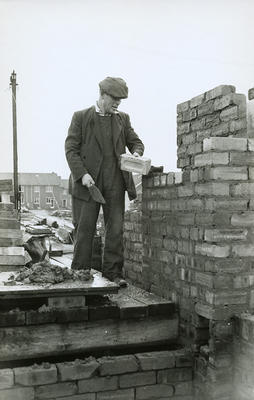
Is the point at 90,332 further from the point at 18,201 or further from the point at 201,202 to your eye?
the point at 18,201

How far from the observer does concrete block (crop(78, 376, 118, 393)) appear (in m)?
3.78

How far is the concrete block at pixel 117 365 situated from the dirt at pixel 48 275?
0.72 meters

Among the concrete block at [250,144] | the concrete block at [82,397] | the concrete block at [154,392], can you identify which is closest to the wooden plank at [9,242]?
the concrete block at [82,397]

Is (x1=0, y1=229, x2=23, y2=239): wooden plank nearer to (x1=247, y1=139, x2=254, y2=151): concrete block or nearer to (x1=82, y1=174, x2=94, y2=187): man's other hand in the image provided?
(x1=82, y1=174, x2=94, y2=187): man's other hand

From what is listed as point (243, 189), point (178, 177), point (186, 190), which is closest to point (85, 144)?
point (178, 177)

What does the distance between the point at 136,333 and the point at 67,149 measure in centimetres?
190

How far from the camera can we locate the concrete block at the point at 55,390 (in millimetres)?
3666

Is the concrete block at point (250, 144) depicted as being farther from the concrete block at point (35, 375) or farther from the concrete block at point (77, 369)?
the concrete block at point (35, 375)

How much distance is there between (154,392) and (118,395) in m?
0.32

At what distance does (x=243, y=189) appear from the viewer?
3.82 m

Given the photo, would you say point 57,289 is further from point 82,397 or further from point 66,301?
point 82,397

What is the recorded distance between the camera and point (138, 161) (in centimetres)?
466

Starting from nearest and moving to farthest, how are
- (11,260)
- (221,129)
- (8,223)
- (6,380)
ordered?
(6,380) → (221,129) → (11,260) → (8,223)

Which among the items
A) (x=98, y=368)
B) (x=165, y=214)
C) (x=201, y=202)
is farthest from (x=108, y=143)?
(x=98, y=368)
